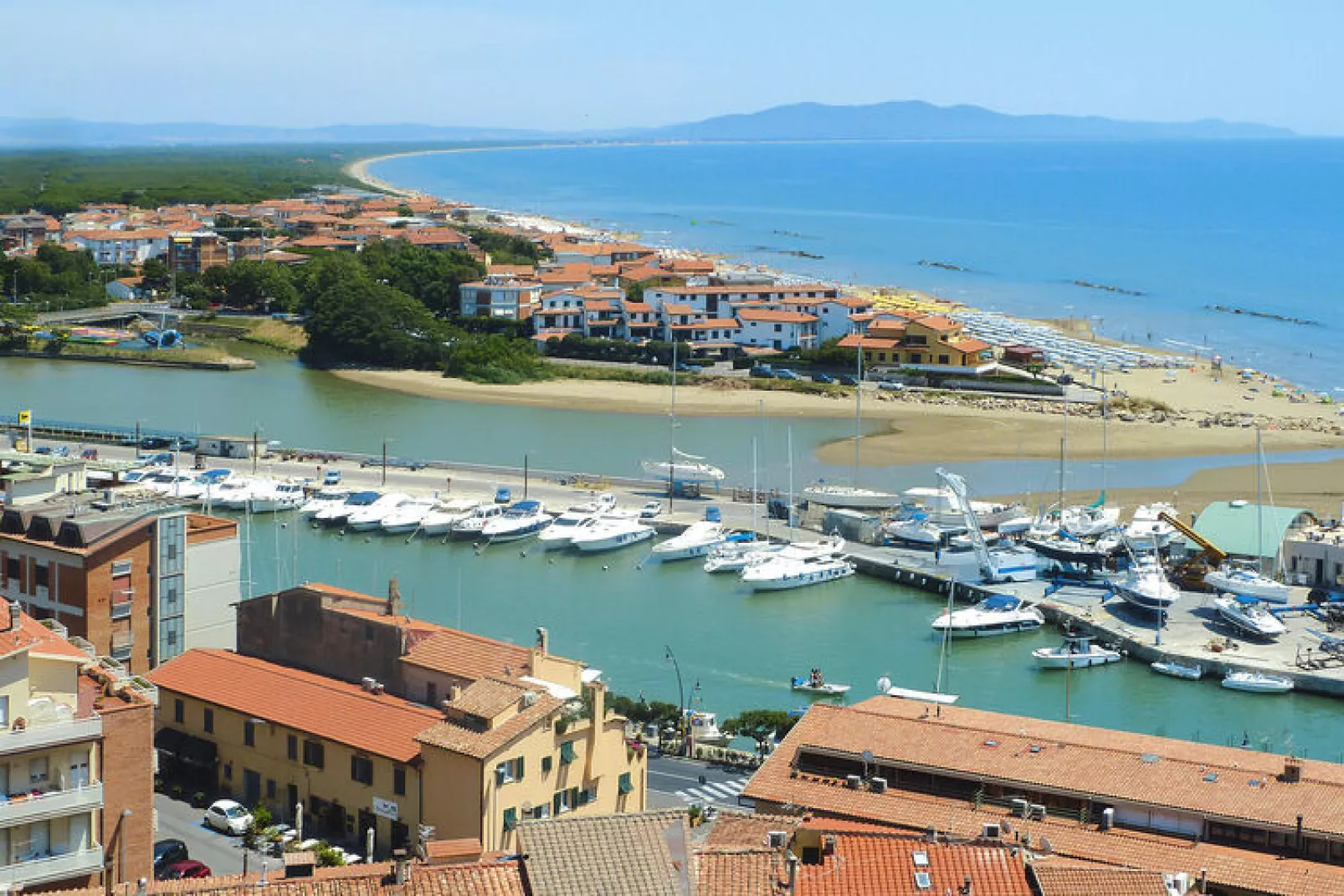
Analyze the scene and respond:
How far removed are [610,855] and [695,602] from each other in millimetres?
17974

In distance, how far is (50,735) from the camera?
1121 centimetres

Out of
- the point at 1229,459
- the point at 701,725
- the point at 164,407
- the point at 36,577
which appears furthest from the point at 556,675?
the point at 164,407

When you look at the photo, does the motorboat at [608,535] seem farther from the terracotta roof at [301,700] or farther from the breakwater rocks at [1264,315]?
the breakwater rocks at [1264,315]

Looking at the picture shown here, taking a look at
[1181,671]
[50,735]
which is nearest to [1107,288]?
[1181,671]

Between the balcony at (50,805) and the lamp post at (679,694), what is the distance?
311 inches

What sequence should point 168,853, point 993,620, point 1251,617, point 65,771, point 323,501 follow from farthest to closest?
point 323,501, point 993,620, point 1251,617, point 168,853, point 65,771

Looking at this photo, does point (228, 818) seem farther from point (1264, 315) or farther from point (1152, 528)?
point (1264, 315)

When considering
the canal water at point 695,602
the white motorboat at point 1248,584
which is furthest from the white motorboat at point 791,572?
the white motorboat at point 1248,584

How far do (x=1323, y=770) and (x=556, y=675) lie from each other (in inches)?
239

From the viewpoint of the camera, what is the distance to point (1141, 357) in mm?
51000

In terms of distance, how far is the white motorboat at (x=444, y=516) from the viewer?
3056cm

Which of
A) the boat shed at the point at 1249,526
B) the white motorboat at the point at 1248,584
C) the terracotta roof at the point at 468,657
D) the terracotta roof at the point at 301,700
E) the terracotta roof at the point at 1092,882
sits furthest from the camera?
the boat shed at the point at 1249,526

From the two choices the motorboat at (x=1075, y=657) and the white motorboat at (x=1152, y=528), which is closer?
the motorboat at (x=1075, y=657)

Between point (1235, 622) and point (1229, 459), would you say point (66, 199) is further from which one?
point (1235, 622)
